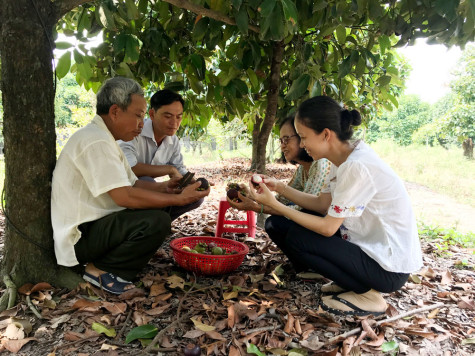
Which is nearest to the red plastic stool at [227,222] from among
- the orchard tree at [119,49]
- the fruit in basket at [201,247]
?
the fruit in basket at [201,247]

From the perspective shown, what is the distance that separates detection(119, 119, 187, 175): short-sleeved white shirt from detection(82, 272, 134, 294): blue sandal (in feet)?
3.66

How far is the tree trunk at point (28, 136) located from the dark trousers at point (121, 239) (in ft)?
0.68

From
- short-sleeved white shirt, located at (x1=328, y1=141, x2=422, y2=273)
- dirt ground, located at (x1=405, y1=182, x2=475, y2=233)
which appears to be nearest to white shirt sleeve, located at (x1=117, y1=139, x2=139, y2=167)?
short-sleeved white shirt, located at (x1=328, y1=141, x2=422, y2=273)

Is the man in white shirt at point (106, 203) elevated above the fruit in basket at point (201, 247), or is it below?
above

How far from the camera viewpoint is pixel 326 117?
192 centimetres

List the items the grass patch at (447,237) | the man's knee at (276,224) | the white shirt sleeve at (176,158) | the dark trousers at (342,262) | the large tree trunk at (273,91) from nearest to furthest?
the dark trousers at (342,262)
the man's knee at (276,224)
the large tree trunk at (273,91)
the white shirt sleeve at (176,158)
the grass patch at (447,237)

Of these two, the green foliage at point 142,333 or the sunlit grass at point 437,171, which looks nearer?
the green foliage at point 142,333

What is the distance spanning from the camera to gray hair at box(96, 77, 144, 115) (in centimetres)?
219

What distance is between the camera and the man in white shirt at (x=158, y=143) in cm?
→ 301

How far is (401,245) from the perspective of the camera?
1.93 metres

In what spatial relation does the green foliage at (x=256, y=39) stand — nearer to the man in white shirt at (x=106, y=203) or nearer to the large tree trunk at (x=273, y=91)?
the large tree trunk at (x=273, y=91)

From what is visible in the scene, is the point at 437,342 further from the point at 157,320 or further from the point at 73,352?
the point at 73,352

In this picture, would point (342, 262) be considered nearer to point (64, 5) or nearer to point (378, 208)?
point (378, 208)

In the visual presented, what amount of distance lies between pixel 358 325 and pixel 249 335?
597mm
